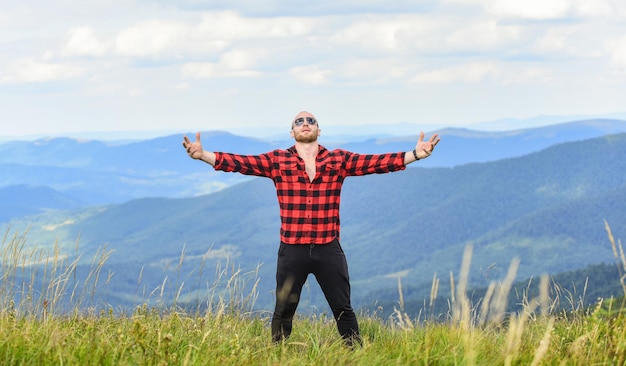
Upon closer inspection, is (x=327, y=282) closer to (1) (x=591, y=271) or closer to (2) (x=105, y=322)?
(2) (x=105, y=322)

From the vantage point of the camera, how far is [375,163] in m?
7.38

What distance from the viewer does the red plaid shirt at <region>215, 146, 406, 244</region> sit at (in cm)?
705

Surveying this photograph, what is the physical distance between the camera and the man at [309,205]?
7.03 m

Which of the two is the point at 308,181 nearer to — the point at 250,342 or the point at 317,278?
the point at 317,278

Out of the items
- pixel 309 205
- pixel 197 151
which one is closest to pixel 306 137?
pixel 309 205

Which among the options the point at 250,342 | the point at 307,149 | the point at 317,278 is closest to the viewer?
the point at 250,342

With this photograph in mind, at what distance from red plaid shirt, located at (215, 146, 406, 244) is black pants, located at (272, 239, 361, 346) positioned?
9 cm

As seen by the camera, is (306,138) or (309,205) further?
(306,138)

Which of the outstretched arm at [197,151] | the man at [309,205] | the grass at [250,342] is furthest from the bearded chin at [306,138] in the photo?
the grass at [250,342]

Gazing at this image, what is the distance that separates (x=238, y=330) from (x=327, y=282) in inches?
34.6

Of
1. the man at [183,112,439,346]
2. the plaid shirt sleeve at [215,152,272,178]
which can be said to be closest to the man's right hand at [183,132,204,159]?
the man at [183,112,439,346]

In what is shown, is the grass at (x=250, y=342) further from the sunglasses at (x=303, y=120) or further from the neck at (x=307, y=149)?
the sunglasses at (x=303, y=120)

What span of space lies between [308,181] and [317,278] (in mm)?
872

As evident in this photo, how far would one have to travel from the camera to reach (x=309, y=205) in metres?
7.07
